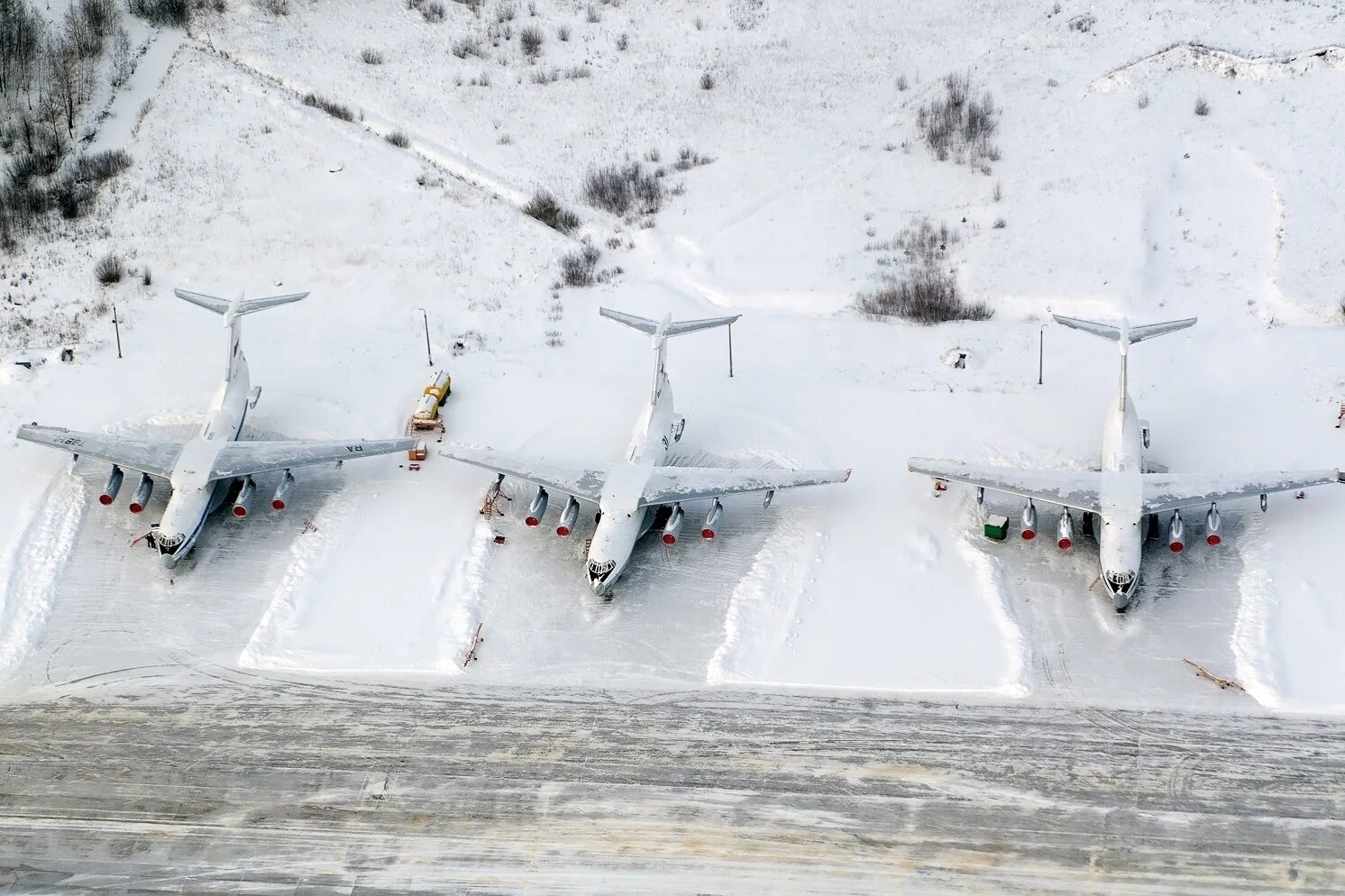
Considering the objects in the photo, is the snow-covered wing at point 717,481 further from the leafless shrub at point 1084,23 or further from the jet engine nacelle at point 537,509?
the leafless shrub at point 1084,23

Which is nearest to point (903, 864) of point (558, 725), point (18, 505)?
point (558, 725)

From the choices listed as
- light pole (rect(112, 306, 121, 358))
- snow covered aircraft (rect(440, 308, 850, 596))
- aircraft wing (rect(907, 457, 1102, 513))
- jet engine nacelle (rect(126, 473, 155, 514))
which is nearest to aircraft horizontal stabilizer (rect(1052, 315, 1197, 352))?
aircraft wing (rect(907, 457, 1102, 513))

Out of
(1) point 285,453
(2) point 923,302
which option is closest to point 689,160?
(2) point 923,302

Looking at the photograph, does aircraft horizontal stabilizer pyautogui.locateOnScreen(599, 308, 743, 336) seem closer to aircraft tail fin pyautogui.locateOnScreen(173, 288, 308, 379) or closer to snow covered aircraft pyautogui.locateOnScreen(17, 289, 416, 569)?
snow covered aircraft pyautogui.locateOnScreen(17, 289, 416, 569)

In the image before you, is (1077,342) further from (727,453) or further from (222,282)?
(222,282)

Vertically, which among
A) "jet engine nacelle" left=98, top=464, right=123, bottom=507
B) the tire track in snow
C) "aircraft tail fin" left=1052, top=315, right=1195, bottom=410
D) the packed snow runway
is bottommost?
the packed snow runway

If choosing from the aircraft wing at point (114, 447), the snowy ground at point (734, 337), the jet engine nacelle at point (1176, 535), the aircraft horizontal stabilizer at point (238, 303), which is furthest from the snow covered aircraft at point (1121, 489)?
the aircraft wing at point (114, 447)
